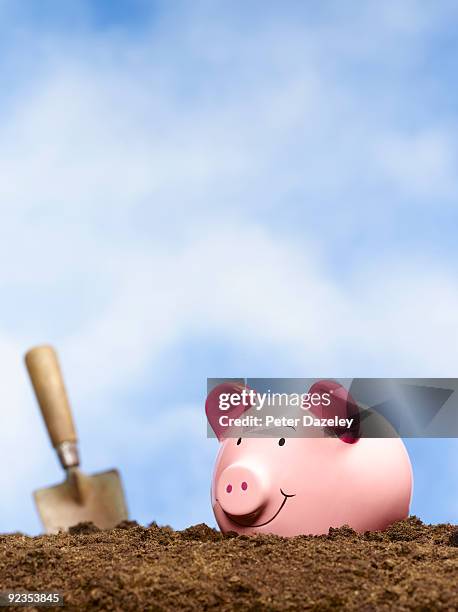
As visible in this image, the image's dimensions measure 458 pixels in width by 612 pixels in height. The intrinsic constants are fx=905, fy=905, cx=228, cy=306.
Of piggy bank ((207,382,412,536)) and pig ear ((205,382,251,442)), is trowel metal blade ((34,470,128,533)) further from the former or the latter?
piggy bank ((207,382,412,536))

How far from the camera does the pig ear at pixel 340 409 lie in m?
5.64

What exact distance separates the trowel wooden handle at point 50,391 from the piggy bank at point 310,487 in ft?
15.3

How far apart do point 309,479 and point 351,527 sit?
1.26 feet

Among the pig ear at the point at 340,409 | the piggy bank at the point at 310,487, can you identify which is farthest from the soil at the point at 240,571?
the pig ear at the point at 340,409

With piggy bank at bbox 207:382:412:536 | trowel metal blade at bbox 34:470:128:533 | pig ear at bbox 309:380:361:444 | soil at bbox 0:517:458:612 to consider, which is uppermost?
trowel metal blade at bbox 34:470:128:533

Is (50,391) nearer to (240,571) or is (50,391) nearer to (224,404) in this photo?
(224,404)

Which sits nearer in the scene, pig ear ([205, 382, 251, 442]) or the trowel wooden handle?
pig ear ([205, 382, 251, 442])

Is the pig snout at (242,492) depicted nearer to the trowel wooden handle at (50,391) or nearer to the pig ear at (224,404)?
the pig ear at (224,404)

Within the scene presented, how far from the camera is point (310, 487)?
552 centimetres

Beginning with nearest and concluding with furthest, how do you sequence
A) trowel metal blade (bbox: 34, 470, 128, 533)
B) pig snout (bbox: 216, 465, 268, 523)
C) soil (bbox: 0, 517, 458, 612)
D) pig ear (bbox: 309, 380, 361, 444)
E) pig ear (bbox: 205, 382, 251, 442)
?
soil (bbox: 0, 517, 458, 612)
pig snout (bbox: 216, 465, 268, 523)
pig ear (bbox: 309, 380, 361, 444)
pig ear (bbox: 205, 382, 251, 442)
trowel metal blade (bbox: 34, 470, 128, 533)

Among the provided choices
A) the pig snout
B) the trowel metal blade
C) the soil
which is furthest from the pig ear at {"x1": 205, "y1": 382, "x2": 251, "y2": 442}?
the trowel metal blade

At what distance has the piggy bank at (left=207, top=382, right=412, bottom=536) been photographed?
5.52 metres

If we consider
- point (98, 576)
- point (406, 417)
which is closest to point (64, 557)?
point (98, 576)

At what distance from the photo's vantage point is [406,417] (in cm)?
598
